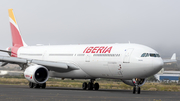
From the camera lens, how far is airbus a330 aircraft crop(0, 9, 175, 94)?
25.5 metres

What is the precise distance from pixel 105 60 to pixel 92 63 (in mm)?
1588

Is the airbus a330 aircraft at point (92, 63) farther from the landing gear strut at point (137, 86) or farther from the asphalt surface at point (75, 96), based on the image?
the asphalt surface at point (75, 96)

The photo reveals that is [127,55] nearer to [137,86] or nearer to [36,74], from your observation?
[137,86]

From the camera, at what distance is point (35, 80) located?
29.3 meters

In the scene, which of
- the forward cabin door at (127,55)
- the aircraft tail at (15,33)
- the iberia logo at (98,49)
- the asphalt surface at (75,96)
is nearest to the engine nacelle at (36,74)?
the iberia logo at (98,49)

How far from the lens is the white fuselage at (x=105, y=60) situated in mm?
25359

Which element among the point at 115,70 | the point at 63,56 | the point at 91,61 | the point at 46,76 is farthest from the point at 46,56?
the point at 115,70

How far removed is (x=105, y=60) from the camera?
92.3 feet

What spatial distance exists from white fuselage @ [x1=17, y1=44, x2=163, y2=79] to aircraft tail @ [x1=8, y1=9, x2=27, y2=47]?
5.59 m

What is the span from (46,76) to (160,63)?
1064 cm

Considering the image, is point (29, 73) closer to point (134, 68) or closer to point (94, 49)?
point (94, 49)

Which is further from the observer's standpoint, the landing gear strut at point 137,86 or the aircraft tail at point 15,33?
the aircraft tail at point 15,33

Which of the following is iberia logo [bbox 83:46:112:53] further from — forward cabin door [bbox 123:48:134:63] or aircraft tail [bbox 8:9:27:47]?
aircraft tail [bbox 8:9:27:47]

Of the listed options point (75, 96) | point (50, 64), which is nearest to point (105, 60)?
point (50, 64)
